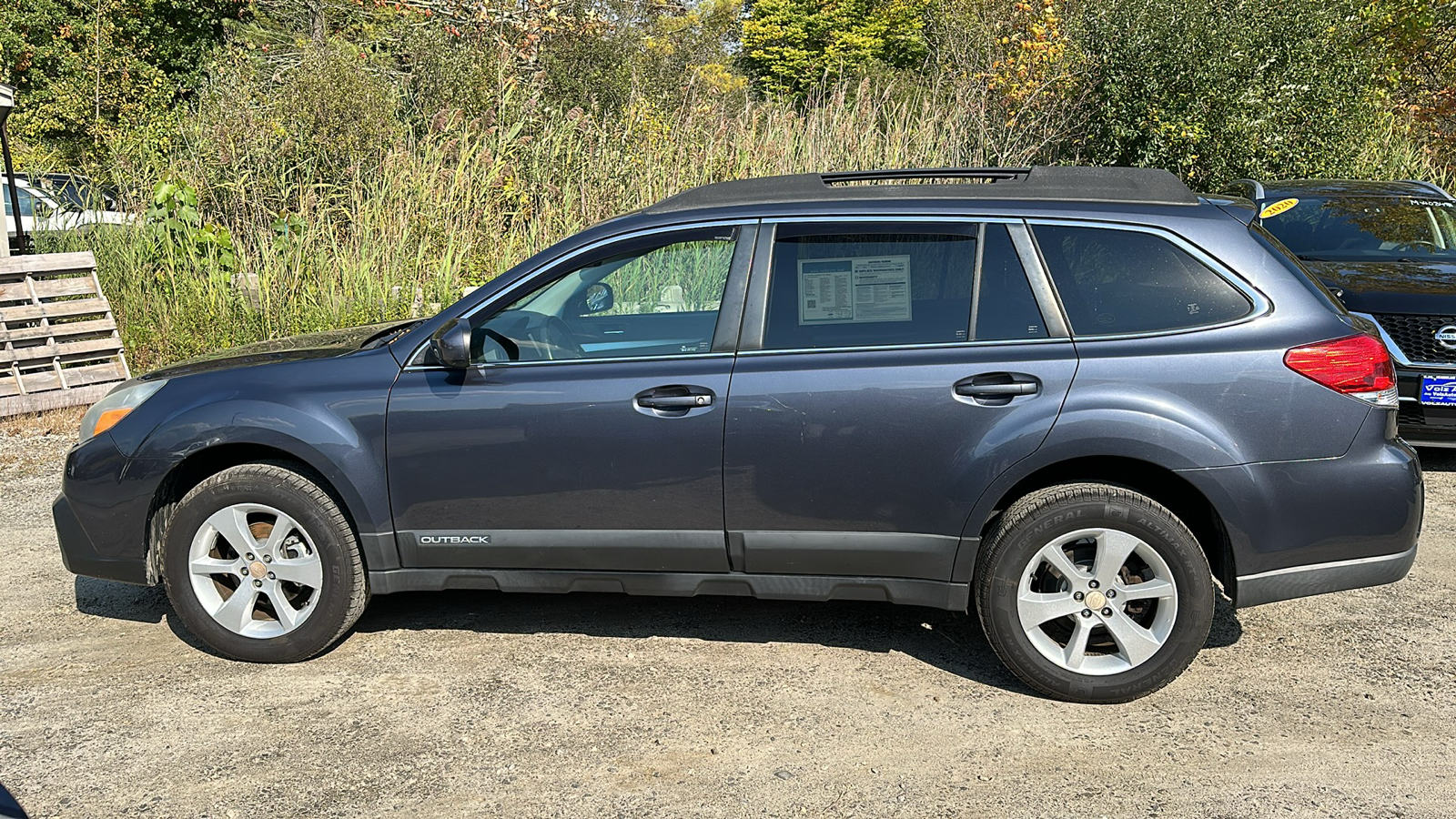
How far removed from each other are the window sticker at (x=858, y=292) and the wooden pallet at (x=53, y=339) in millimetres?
7312

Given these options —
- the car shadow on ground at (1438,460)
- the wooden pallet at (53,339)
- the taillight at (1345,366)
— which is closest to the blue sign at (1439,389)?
the car shadow on ground at (1438,460)

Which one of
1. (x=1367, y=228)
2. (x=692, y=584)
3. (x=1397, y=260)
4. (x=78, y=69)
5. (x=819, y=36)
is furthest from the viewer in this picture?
(x=819, y=36)

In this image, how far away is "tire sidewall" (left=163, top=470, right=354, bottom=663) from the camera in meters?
4.33

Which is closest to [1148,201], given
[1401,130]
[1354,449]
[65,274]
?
[1354,449]

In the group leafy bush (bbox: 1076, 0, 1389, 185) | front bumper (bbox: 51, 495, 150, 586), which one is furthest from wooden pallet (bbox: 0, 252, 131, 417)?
leafy bush (bbox: 1076, 0, 1389, 185)

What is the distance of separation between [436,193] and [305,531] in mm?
7611

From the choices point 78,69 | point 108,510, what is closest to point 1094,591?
point 108,510

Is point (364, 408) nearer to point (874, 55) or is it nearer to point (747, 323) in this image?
point (747, 323)

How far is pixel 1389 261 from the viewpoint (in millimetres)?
7676

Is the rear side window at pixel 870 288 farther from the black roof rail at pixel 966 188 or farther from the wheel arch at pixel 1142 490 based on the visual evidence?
the wheel arch at pixel 1142 490

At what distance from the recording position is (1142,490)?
4086 mm

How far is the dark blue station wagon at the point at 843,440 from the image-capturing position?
12.7 feet

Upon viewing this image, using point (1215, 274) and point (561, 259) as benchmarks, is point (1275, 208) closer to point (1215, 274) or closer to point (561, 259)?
point (1215, 274)

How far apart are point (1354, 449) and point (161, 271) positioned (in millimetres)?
9697
